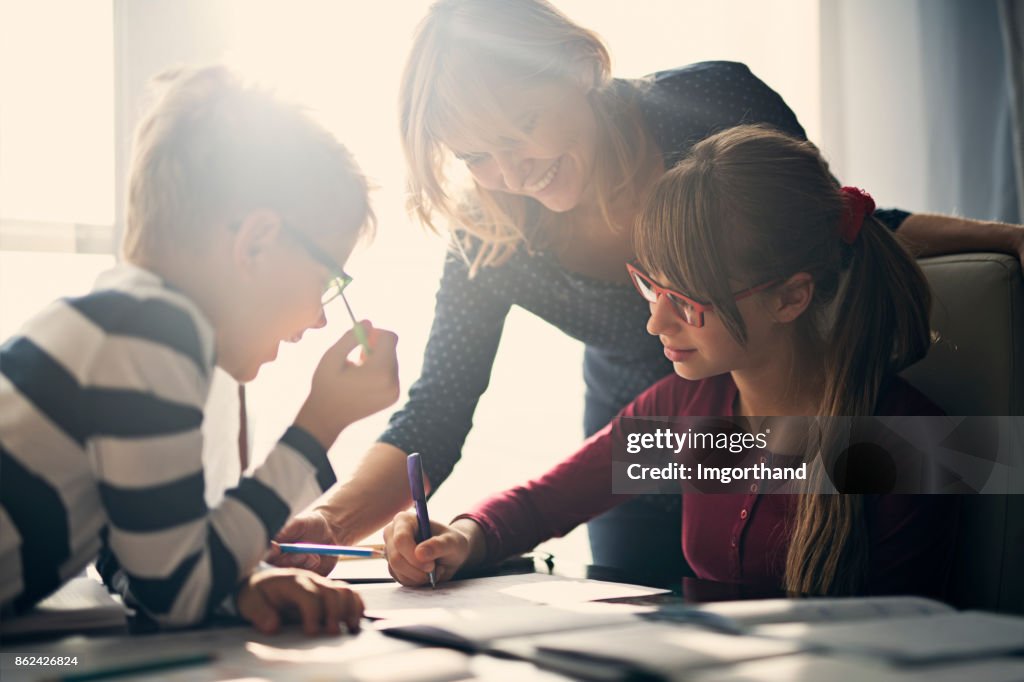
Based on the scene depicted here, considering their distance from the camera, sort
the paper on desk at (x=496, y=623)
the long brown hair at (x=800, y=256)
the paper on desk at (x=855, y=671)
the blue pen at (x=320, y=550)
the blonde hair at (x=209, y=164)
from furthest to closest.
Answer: the long brown hair at (x=800, y=256)
the blue pen at (x=320, y=550)
the blonde hair at (x=209, y=164)
the paper on desk at (x=496, y=623)
the paper on desk at (x=855, y=671)

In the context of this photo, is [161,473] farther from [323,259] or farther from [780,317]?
[780,317]

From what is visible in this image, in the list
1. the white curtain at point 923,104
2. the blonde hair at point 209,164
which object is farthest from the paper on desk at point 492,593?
the white curtain at point 923,104

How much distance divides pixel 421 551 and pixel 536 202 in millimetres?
711

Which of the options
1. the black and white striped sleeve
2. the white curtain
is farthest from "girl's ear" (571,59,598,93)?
the white curtain

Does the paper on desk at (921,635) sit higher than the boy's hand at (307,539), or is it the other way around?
the paper on desk at (921,635)

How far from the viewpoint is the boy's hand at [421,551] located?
0.95 meters

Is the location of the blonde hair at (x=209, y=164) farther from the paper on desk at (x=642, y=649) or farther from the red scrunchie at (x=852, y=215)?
the red scrunchie at (x=852, y=215)

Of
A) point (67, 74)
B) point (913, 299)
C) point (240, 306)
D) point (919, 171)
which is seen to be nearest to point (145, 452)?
point (240, 306)

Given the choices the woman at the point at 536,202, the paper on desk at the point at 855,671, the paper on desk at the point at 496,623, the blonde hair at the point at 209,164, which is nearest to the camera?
the paper on desk at the point at 855,671

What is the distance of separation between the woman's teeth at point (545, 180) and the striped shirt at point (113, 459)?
71cm

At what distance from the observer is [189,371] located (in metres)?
0.68

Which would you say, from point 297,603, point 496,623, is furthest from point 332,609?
point 496,623

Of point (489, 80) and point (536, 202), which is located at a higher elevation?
point (489, 80)

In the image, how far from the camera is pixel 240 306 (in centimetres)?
77
